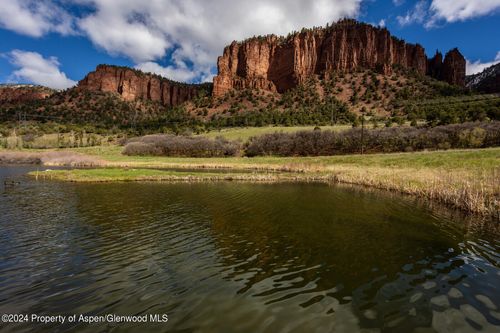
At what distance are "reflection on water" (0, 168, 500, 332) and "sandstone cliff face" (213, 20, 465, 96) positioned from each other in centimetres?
15510

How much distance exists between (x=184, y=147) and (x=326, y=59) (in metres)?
126

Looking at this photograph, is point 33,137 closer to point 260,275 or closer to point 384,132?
point 384,132

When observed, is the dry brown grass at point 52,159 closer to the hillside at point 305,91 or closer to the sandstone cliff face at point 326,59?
the hillside at point 305,91

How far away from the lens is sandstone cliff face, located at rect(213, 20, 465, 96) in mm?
165500

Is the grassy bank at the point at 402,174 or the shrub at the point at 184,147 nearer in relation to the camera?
the grassy bank at the point at 402,174

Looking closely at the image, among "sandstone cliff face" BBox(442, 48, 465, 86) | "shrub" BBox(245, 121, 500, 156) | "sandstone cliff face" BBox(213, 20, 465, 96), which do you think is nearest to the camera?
"shrub" BBox(245, 121, 500, 156)

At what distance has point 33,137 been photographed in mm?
102250

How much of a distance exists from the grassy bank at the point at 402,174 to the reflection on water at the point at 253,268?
307 centimetres

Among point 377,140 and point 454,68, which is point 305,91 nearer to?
point 377,140

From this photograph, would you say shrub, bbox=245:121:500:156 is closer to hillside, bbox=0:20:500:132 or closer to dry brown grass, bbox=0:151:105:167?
hillside, bbox=0:20:500:132

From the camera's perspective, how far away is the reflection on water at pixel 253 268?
23.5 ft

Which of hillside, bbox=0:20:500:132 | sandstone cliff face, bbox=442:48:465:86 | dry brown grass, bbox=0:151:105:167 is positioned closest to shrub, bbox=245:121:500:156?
hillside, bbox=0:20:500:132

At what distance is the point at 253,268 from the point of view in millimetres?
10070

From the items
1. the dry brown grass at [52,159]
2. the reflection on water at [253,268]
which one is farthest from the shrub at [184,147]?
the reflection on water at [253,268]
